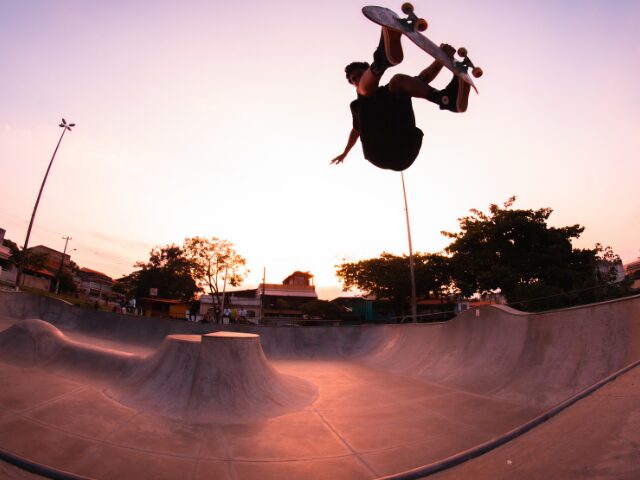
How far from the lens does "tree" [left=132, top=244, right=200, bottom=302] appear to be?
1952 inches

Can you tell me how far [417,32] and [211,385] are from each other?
18.8ft

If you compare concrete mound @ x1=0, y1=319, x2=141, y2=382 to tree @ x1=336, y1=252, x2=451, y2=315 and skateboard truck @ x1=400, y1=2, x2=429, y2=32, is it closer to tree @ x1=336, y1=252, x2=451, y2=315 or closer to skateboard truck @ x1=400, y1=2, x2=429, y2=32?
skateboard truck @ x1=400, y1=2, x2=429, y2=32

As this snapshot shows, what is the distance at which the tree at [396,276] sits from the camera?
3203 centimetres

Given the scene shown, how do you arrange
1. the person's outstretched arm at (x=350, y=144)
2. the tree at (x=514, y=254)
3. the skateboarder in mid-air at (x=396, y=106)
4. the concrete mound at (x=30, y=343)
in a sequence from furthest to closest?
the tree at (x=514, y=254)
the concrete mound at (x=30, y=343)
the person's outstretched arm at (x=350, y=144)
the skateboarder in mid-air at (x=396, y=106)

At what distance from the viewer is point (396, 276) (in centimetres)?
3384

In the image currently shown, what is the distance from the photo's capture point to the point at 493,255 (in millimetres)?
23344

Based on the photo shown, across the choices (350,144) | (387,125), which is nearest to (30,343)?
(350,144)

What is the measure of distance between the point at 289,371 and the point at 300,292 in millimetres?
47897

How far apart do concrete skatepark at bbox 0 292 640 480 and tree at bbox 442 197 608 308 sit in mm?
14870

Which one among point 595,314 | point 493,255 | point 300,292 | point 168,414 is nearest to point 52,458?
point 168,414

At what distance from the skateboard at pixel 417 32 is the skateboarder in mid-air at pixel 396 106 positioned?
11 cm

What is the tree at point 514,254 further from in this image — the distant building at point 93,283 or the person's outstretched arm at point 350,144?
the distant building at point 93,283

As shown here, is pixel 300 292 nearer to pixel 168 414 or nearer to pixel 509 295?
pixel 509 295

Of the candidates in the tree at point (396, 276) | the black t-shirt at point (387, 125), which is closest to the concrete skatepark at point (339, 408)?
the black t-shirt at point (387, 125)
